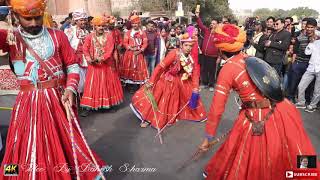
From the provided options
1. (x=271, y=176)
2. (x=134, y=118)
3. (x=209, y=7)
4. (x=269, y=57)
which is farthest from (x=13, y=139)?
(x=209, y=7)

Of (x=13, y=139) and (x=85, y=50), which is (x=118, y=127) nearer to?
(x=85, y=50)

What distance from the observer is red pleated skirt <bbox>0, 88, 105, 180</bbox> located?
310 cm

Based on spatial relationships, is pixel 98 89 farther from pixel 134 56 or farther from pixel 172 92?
→ pixel 134 56

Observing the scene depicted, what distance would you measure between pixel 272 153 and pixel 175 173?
1.62m

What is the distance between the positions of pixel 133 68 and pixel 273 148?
6345 mm

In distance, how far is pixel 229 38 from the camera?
325 centimetres

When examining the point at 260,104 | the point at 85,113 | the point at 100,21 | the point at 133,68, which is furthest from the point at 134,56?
the point at 260,104

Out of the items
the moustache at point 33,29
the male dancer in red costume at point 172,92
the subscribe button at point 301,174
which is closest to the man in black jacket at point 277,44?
the male dancer in red costume at point 172,92

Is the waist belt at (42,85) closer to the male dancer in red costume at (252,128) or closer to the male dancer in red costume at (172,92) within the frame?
the male dancer in red costume at (252,128)

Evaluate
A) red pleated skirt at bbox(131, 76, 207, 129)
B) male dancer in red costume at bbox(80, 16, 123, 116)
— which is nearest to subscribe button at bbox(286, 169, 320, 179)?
red pleated skirt at bbox(131, 76, 207, 129)

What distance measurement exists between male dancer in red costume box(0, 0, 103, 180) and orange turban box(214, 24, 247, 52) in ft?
4.80

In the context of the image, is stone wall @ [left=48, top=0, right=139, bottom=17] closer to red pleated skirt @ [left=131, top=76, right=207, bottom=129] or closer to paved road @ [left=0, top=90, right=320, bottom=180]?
paved road @ [left=0, top=90, right=320, bottom=180]

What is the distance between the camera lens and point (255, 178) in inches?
123

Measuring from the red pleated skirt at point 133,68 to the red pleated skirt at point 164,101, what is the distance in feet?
9.69
